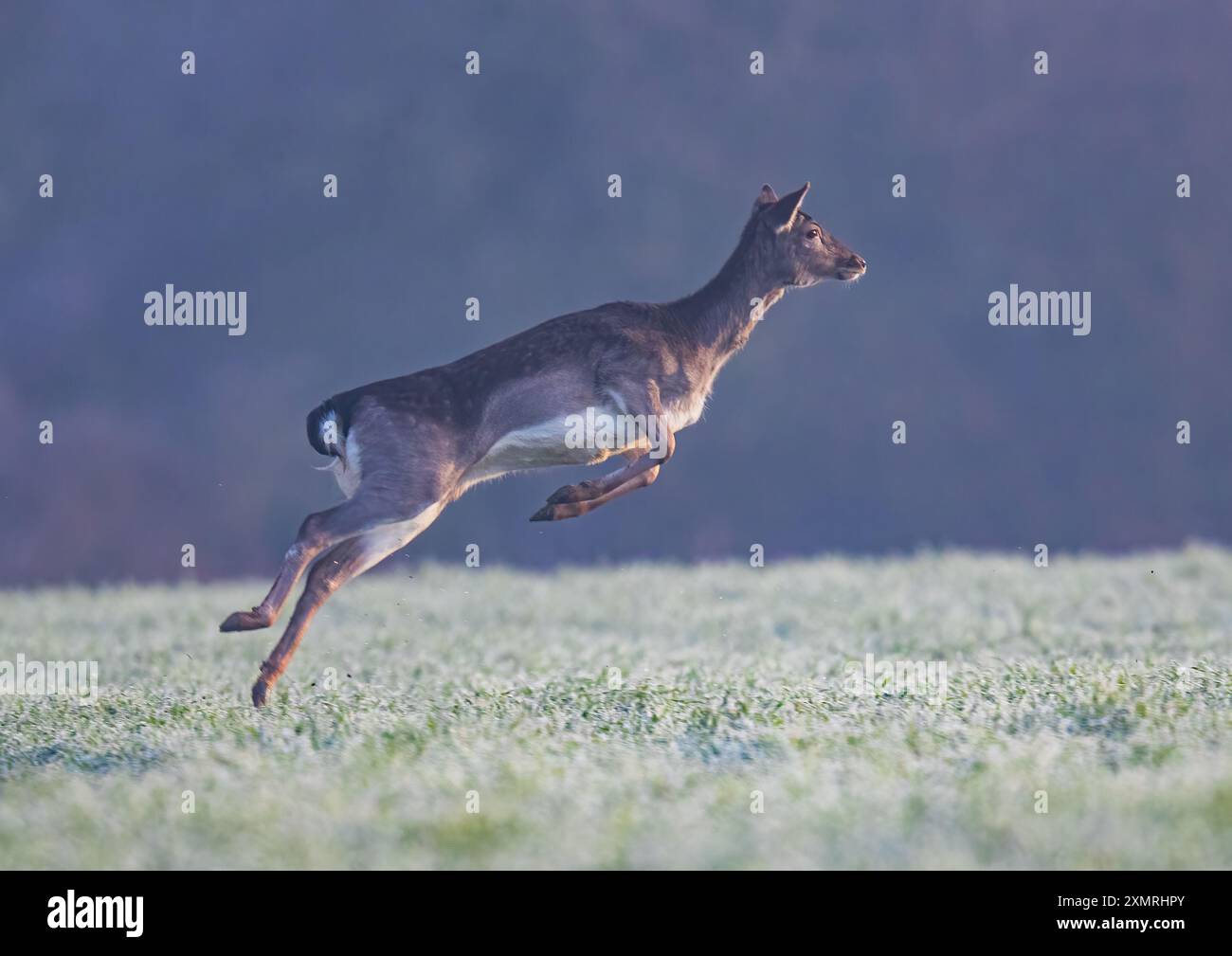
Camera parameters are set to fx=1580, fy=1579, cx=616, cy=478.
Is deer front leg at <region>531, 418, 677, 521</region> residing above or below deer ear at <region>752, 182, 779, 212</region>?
below

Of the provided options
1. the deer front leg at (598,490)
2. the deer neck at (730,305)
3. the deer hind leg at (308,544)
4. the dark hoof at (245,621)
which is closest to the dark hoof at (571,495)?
the deer front leg at (598,490)

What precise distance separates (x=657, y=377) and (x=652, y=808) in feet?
13.0

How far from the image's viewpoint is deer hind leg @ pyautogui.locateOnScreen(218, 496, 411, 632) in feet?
31.2

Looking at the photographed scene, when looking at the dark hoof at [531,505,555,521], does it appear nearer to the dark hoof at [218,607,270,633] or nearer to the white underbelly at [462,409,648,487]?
the white underbelly at [462,409,648,487]

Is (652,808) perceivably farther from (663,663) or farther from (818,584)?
(818,584)

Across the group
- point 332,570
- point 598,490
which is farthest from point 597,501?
point 332,570

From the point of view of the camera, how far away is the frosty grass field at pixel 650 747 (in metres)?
6.74

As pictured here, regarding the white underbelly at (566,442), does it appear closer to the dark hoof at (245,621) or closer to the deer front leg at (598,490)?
the deer front leg at (598,490)

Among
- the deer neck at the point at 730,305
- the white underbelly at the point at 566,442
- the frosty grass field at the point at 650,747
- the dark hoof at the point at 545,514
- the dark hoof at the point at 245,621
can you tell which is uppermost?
the deer neck at the point at 730,305

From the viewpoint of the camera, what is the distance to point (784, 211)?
1115 centimetres

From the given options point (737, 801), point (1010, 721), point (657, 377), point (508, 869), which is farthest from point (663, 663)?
point (508, 869)

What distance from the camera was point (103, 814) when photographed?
727 cm

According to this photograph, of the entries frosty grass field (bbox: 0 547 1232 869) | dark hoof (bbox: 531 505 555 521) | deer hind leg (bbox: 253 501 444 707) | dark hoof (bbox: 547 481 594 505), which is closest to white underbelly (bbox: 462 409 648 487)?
dark hoof (bbox: 547 481 594 505)

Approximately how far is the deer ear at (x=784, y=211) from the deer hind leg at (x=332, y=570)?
3175mm
